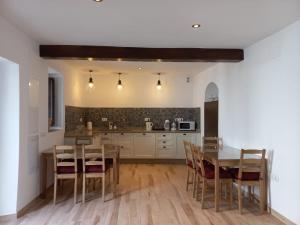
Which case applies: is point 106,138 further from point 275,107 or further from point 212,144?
point 275,107

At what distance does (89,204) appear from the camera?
4.29 m

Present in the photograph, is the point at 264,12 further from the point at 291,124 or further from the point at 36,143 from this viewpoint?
the point at 36,143

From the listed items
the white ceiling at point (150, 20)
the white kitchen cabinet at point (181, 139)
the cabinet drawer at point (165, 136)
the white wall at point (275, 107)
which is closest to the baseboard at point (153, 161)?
the white kitchen cabinet at point (181, 139)

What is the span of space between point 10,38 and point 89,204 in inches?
98.5

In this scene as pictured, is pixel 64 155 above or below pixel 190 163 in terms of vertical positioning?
above

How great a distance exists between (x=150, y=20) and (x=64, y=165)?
8.11 feet

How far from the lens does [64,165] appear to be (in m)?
4.36

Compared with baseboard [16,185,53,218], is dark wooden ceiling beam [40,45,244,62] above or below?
above

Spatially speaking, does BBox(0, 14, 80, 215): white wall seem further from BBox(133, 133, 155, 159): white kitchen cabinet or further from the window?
BBox(133, 133, 155, 159): white kitchen cabinet

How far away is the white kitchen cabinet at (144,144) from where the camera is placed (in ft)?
24.8

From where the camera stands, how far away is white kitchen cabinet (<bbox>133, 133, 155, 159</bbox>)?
757 cm

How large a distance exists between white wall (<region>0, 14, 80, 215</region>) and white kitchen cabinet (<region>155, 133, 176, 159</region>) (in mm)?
3307

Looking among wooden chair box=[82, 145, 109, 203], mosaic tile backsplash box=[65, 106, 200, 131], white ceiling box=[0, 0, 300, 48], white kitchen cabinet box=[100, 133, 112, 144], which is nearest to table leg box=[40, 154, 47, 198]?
wooden chair box=[82, 145, 109, 203]

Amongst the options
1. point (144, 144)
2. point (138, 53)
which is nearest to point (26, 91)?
point (138, 53)
